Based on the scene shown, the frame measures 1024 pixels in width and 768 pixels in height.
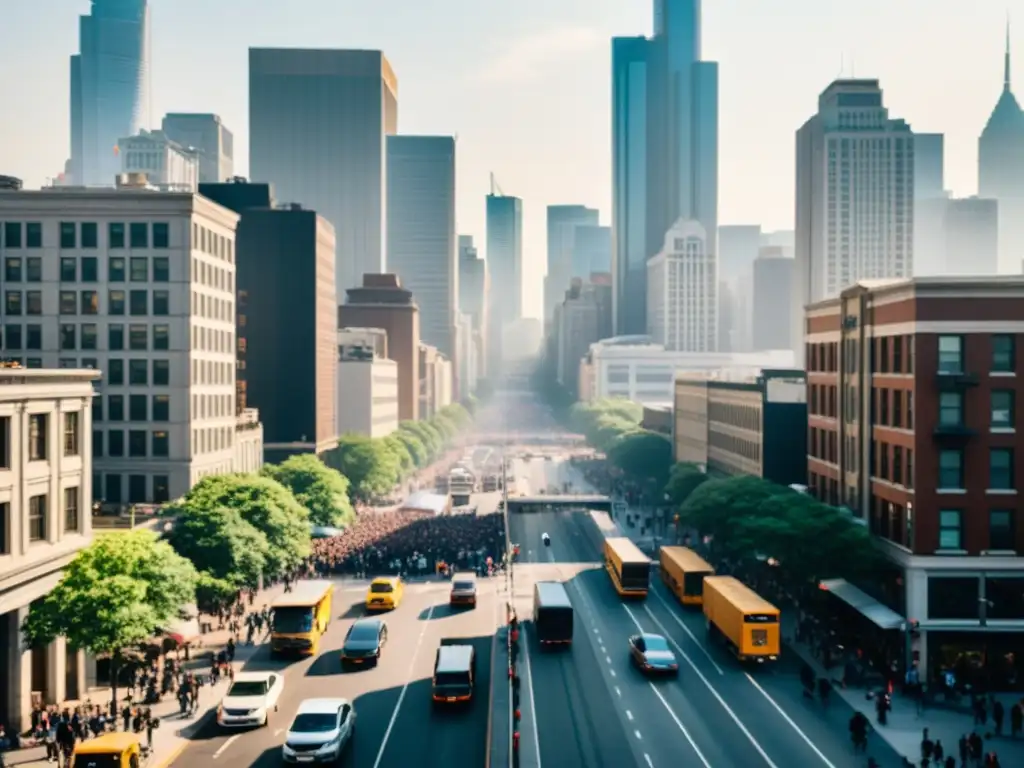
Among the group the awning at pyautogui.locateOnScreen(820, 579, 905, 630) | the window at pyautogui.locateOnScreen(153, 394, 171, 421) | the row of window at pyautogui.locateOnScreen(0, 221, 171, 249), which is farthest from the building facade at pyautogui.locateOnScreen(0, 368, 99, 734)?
the awning at pyautogui.locateOnScreen(820, 579, 905, 630)

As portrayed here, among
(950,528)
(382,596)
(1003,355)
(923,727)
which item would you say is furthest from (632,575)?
(923,727)

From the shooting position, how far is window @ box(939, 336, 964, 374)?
2480 inches

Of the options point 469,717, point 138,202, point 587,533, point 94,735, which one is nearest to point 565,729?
point 469,717

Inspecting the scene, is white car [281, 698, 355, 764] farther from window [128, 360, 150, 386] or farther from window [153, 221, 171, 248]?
window [153, 221, 171, 248]

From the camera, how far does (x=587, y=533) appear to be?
130 metres

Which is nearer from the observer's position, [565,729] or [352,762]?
[352,762]

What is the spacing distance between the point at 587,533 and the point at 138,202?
5906cm

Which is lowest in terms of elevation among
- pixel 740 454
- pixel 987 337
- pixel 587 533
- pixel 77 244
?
pixel 587 533

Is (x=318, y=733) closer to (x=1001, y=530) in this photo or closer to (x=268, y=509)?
(x=268, y=509)

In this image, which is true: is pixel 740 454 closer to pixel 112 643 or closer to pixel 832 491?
pixel 832 491

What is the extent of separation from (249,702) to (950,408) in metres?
37.3

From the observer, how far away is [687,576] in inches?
3159

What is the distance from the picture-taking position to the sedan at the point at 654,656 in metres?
60.9

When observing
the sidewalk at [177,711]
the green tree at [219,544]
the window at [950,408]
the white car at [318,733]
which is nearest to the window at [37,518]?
the sidewalk at [177,711]
